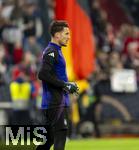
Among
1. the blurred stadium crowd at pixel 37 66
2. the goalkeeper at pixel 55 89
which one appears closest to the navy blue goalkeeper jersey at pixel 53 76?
the goalkeeper at pixel 55 89

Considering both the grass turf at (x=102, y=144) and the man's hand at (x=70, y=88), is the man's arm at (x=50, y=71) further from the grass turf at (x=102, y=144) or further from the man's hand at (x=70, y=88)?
the grass turf at (x=102, y=144)

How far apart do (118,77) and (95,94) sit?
84 centimetres

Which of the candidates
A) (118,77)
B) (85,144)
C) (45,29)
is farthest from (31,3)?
(85,144)

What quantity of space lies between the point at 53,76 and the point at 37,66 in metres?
10.5

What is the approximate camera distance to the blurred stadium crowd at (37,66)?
19078 mm

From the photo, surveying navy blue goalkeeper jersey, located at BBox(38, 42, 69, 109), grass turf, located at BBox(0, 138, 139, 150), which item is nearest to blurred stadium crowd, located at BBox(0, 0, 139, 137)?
→ grass turf, located at BBox(0, 138, 139, 150)

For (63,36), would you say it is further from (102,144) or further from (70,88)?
(102,144)

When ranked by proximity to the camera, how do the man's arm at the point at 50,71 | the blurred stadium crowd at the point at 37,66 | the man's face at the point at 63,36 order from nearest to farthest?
the man's arm at the point at 50,71, the man's face at the point at 63,36, the blurred stadium crowd at the point at 37,66

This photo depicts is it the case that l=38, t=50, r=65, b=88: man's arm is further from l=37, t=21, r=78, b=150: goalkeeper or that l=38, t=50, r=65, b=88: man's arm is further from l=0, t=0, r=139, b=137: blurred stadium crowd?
l=0, t=0, r=139, b=137: blurred stadium crowd

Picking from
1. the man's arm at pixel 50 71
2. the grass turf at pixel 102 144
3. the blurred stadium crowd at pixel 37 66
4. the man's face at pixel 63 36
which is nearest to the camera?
the man's arm at pixel 50 71

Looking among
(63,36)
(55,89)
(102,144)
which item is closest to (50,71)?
(55,89)

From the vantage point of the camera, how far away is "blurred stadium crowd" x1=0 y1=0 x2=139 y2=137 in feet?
62.6

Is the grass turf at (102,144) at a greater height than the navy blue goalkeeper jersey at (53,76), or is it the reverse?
the navy blue goalkeeper jersey at (53,76)

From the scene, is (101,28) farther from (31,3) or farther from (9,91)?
(9,91)
